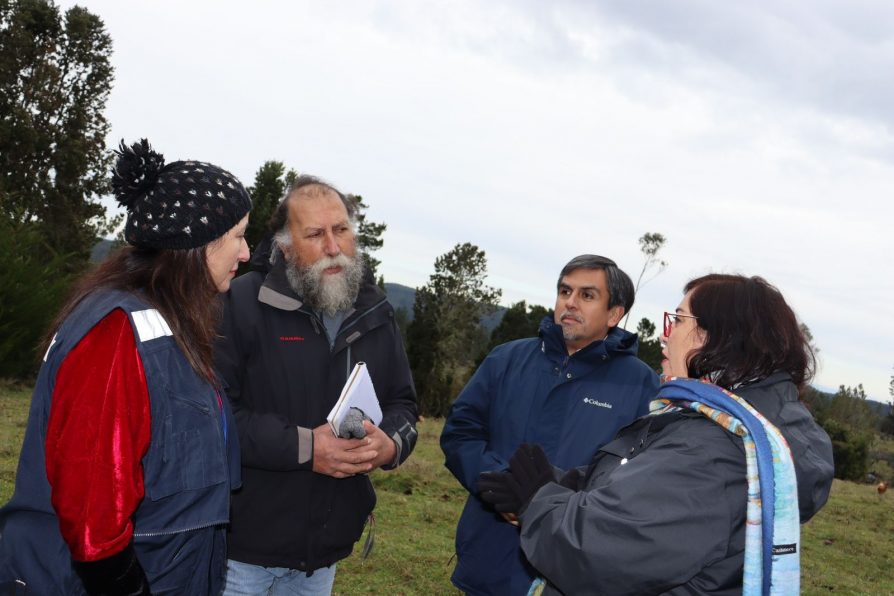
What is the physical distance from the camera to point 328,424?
10.9 feet

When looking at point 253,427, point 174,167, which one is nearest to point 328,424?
point 253,427

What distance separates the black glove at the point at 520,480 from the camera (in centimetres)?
258

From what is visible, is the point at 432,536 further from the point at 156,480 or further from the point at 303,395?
the point at 156,480

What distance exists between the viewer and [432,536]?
7.99 meters

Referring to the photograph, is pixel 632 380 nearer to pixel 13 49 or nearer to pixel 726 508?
pixel 726 508

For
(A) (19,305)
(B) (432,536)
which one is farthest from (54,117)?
(B) (432,536)

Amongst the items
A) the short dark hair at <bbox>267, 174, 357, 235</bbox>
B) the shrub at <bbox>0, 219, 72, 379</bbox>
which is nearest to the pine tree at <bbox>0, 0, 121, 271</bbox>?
the shrub at <bbox>0, 219, 72, 379</bbox>

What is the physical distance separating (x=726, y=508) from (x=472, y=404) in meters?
2.04

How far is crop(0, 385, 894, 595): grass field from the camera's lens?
6.48 m

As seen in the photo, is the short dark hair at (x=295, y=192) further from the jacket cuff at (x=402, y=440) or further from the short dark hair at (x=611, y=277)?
the short dark hair at (x=611, y=277)

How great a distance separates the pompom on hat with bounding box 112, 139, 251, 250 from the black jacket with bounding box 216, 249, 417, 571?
3.36ft

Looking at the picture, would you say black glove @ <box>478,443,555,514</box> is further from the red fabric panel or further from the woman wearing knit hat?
the red fabric panel

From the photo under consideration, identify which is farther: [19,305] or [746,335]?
[19,305]

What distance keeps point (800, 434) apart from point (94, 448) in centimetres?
202
